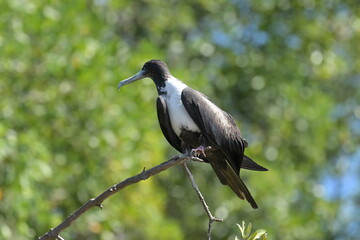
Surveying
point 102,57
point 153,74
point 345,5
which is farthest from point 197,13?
point 153,74

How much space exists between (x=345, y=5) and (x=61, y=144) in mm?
6260

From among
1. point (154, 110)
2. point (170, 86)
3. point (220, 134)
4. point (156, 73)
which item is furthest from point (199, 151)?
point (154, 110)

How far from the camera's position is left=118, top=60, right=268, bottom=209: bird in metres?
4.67

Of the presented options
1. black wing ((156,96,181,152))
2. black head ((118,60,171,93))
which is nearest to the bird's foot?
black wing ((156,96,181,152))

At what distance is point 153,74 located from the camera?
210 inches

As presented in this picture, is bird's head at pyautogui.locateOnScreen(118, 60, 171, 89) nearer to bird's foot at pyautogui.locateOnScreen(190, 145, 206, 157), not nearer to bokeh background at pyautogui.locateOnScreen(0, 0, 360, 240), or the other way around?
bird's foot at pyautogui.locateOnScreen(190, 145, 206, 157)

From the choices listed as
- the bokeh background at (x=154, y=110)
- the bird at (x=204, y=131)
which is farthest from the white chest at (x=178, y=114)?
the bokeh background at (x=154, y=110)

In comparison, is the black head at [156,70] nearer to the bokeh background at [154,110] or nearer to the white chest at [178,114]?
the white chest at [178,114]

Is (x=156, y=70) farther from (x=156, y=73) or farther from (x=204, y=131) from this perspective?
(x=204, y=131)

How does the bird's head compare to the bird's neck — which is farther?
the bird's head

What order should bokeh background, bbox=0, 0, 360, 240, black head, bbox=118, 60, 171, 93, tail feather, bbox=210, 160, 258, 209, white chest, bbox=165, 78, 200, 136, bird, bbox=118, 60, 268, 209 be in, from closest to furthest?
tail feather, bbox=210, 160, 258, 209, bird, bbox=118, 60, 268, 209, white chest, bbox=165, 78, 200, 136, black head, bbox=118, 60, 171, 93, bokeh background, bbox=0, 0, 360, 240

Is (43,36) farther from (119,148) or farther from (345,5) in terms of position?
(345,5)

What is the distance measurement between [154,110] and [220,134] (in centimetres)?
508

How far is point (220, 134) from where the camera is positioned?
4773mm
